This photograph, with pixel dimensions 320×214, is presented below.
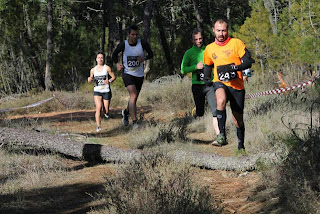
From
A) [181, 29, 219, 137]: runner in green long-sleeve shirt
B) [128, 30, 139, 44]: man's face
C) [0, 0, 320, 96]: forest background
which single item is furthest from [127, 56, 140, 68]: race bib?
[0, 0, 320, 96]: forest background

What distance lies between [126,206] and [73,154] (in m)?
3.34

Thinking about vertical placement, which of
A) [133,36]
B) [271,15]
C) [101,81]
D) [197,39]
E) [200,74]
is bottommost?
[101,81]

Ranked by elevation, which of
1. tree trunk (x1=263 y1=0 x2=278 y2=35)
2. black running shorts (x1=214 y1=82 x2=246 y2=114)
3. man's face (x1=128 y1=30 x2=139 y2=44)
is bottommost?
black running shorts (x1=214 y1=82 x2=246 y2=114)

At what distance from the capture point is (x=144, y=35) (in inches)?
893

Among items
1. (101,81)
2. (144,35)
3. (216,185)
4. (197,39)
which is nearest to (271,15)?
(144,35)

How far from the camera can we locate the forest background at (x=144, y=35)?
13621 millimetres

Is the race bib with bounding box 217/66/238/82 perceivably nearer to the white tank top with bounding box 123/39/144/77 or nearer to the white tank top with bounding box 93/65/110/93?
the white tank top with bounding box 123/39/144/77

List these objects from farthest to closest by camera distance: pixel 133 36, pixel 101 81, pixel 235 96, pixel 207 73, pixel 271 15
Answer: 1. pixel 271 15
2. pixel 101 81
3. pixel 133 36
4. pixel 207 73
5. pixel 235 96

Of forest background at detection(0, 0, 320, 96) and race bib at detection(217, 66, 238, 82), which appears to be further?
forest background at detection(0, 0, 320, 96)

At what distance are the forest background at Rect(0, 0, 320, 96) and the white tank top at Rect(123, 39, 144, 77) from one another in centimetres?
408

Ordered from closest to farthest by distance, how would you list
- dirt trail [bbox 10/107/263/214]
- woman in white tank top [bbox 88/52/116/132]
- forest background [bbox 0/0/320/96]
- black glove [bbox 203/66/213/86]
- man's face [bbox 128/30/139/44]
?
dirt trail [bbox 10/107/263/214], black glove [bbox 203/66/213/86], man's face [bbox 128/30/139/44], woman in white tank top [bbox 88/52/116/132], forest background [bbox 0/0/320/96]

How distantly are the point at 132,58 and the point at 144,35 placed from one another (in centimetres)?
1358

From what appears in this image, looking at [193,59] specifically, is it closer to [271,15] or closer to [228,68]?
[228,68]

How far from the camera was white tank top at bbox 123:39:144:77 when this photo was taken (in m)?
9.28
